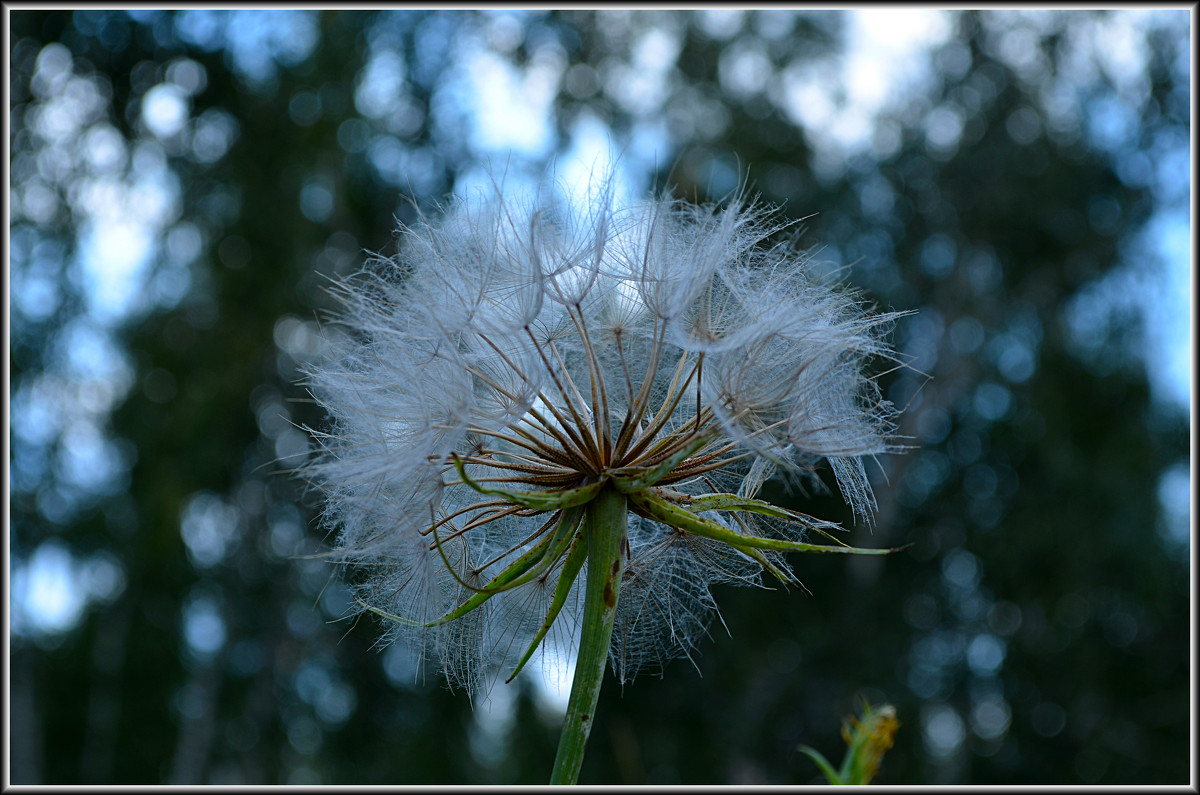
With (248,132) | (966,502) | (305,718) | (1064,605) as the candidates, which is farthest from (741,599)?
(248,132)

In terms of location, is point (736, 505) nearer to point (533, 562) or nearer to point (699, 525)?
point (699, 525)

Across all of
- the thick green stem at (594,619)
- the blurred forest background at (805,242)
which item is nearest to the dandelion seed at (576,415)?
the thick green stem at (594,619)

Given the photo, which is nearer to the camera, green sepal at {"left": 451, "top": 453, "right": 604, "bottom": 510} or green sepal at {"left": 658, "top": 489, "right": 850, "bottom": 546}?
green sepal at {"left": 451, "top": 453, "right": 604, "bottom": 510}

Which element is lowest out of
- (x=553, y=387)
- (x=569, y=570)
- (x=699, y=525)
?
(x=569, y=570)

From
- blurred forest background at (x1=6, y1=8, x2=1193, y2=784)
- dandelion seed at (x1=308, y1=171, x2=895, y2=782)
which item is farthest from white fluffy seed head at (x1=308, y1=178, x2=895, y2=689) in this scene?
blurred forest background at (x1=6, y1=8, x2=1193, y2=784)

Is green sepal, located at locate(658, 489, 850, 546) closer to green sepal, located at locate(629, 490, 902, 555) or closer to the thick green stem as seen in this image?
green sepal, located at locate(629, 490, 902, 555)

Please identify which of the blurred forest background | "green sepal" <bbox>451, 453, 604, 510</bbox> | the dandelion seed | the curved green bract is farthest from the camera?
the blurred forest background

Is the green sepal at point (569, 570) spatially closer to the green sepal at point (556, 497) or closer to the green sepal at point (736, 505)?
the green sepal at point (556, 497)

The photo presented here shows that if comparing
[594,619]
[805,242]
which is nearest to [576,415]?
[594,619]
